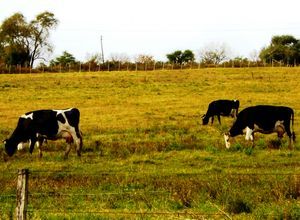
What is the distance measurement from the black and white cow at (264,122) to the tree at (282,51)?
220 ft

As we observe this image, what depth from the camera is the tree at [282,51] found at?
90.8 m

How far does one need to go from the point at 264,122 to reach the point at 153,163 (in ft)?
20.8

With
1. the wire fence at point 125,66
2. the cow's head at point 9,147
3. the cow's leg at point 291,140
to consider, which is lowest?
the cow's head at point 9,147

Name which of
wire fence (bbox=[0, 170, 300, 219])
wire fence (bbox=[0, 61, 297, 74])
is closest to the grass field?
wire fence (bbox=[0, 170, 300, 219])

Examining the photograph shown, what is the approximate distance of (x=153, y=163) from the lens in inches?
720

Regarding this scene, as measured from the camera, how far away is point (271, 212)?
9875 millimetres

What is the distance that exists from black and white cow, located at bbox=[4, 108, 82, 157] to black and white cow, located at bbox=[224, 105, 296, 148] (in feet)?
20.1

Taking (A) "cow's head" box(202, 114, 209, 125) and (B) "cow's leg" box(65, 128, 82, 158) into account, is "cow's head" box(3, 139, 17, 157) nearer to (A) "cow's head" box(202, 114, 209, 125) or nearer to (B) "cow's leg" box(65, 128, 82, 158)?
(B) "cow's leg" box(65, 128, 82, 158)

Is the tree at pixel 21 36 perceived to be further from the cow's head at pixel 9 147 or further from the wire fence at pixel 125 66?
the cow's head at pixel 9 147

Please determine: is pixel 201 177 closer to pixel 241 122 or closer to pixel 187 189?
pixel 187 189

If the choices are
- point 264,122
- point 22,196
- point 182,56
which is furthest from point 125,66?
point 22,196

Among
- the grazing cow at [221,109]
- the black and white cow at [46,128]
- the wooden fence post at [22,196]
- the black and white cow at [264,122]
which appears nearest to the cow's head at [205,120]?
the grazing cow at [221,109]

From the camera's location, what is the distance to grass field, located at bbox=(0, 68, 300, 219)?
1105cm

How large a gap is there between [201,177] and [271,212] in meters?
5.40
